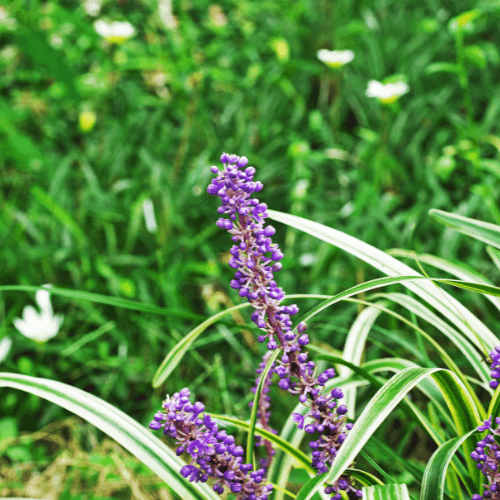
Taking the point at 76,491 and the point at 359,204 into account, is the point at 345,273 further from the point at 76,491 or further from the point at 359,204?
the point at 76,491

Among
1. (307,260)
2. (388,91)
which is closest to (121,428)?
(307,260)

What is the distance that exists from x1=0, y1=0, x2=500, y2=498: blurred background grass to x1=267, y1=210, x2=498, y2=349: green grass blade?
28 centimetres

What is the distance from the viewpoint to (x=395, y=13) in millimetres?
3695

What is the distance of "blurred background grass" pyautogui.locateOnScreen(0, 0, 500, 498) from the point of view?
1.98m

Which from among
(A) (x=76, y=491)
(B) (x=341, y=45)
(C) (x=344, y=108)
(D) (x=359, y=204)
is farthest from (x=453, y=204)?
(A) (x=76, y=491)

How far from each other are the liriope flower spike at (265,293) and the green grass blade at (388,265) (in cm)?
19

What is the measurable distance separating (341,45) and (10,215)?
2.30m

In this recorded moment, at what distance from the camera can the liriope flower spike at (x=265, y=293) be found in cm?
75

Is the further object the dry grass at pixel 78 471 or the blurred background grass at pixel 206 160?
the blurred background grass at pixel 206 160

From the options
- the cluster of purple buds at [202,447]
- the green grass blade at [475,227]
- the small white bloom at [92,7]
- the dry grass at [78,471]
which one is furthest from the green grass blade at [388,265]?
the small white bloom at [92,7]

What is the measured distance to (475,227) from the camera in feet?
3.48

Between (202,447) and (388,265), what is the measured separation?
1.68 ft

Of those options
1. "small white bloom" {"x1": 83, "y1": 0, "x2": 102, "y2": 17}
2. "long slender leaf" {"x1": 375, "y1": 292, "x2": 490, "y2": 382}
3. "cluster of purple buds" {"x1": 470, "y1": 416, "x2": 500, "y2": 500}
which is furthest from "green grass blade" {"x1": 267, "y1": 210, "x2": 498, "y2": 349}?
"small white bloom" {"x1": 83, "y1": 0, "x2": 102, "y2": 17}

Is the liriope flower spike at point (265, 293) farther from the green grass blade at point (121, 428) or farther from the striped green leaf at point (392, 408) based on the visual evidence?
the green grass blade at point (121, 428)
